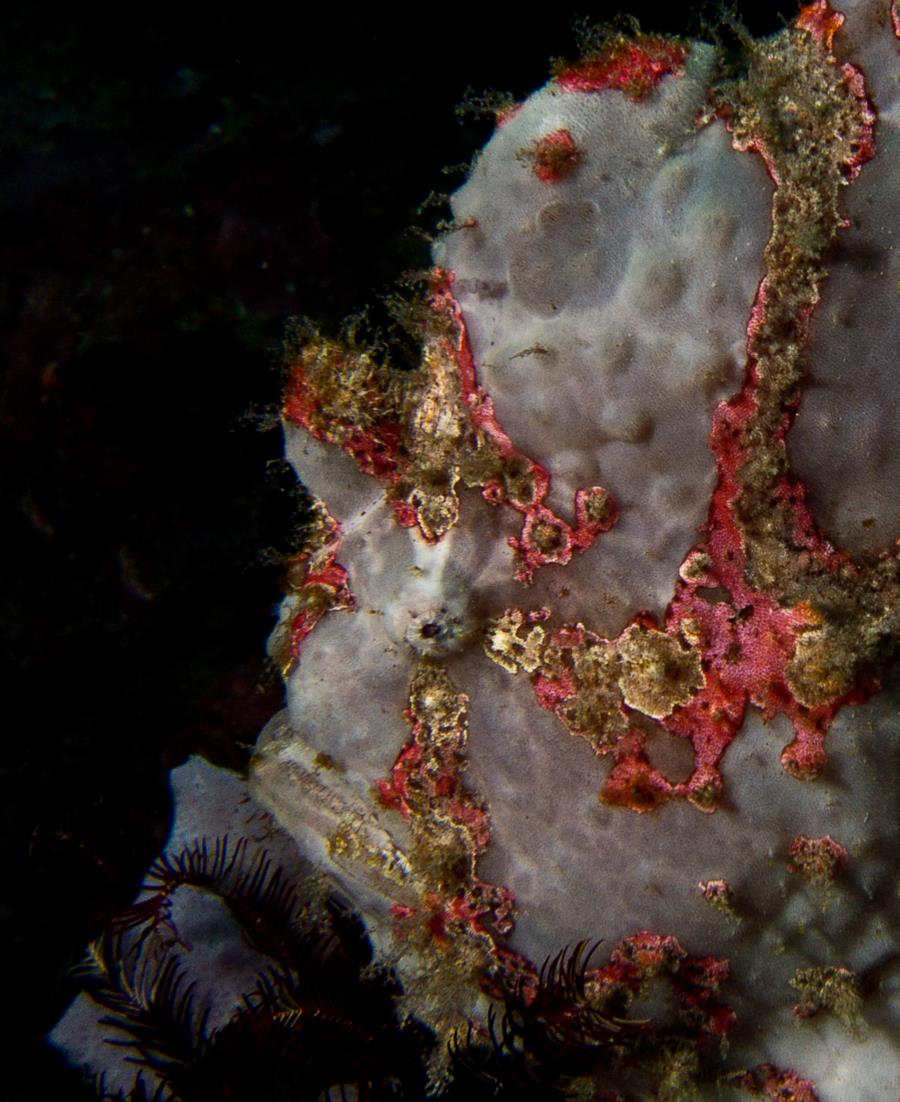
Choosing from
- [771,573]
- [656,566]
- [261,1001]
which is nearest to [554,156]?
[656,566]

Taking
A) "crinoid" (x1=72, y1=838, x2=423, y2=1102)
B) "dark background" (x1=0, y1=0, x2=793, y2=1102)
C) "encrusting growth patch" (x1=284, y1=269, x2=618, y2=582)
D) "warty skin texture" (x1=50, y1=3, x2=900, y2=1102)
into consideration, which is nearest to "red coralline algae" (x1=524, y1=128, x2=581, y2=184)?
"warty skin texture" (x1=50, y1=3, x2=900, y2=1102)

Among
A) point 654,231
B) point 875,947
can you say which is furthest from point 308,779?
point 654,231

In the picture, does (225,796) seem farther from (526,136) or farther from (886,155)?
(886,155)

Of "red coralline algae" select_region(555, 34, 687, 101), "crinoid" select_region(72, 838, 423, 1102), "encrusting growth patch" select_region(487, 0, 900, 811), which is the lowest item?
"crinoid" select_region(72, 838, 423, 1102)

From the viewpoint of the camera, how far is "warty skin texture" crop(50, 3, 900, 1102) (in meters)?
2.19

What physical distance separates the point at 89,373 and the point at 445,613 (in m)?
2.24

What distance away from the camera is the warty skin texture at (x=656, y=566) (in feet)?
7.19

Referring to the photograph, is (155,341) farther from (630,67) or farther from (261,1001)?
(261,1001)

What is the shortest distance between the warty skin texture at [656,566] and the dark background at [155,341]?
3.98ft

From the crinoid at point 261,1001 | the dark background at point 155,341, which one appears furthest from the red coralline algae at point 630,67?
the crinoid at point 261,1001

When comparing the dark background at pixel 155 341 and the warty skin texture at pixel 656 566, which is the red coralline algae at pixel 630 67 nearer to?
the warty skin texture at pixel 656 566

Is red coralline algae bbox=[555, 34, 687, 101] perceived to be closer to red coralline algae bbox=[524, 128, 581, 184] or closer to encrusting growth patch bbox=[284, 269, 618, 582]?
red coralline algae bbox=[524, 128, 581, 184]

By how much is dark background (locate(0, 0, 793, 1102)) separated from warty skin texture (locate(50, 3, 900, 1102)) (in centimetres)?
121

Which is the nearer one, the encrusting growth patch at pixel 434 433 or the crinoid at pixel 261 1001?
the encrusting growth patch at pixel 434 433
